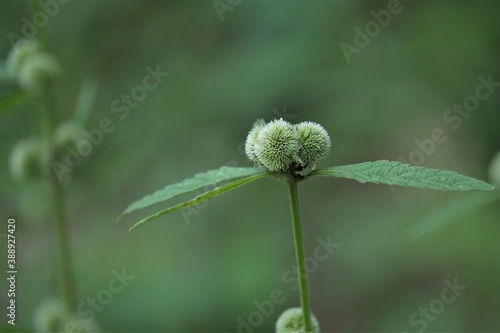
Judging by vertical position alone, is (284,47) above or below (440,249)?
above

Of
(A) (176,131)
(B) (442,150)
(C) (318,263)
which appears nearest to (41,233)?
(A) (176,131)

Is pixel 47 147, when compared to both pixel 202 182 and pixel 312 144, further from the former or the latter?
pixel 312 144

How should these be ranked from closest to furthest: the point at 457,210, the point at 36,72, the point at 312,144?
the point at 312,144, the point at 457,210, the point at 36,72

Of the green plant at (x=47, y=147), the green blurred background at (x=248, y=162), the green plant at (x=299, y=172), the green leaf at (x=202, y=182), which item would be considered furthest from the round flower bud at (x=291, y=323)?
the green blurred background at (x=248, y=162)

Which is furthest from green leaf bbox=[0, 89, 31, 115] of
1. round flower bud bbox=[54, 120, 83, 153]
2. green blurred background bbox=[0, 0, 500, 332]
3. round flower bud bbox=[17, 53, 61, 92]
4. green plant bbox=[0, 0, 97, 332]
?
green blurred background bbox=[0, 0, 500, 332]

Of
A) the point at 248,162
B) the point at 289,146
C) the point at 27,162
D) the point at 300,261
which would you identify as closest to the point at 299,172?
the point at 289,146

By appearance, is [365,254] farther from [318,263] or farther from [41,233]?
[41,233]
